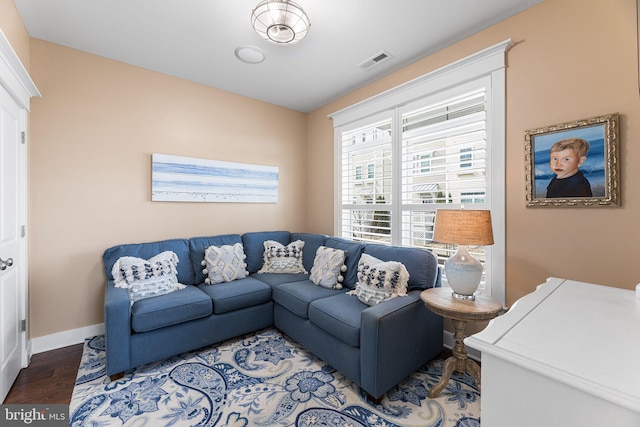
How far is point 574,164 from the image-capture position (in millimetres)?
1821

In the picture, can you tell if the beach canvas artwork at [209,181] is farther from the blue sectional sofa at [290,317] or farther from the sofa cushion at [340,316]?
the sofa cushion at [340,316]

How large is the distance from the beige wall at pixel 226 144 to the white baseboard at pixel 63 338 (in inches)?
2.3

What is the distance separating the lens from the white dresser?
0.64 metres

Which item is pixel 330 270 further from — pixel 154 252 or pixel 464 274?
pixel 154 252

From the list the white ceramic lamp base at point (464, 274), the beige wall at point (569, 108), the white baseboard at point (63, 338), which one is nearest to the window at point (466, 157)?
the beige wall at point (569, 108)

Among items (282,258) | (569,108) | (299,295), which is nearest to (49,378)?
(299,295)

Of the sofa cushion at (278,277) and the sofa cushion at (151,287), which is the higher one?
the sofa cushion at (151,287)

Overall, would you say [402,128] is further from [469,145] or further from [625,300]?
[625,300]

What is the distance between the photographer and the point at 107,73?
8.96 feet

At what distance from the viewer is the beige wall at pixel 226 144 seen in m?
1.73

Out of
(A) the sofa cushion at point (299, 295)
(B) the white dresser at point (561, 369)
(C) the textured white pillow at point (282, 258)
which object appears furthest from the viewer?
(C) the textured white pillow at point (282, 258)

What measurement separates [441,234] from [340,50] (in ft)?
6.25

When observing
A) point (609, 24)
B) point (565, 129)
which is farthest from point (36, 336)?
point (609, 24)

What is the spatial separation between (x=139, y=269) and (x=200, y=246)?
687mm
